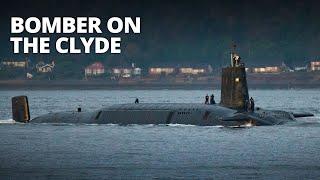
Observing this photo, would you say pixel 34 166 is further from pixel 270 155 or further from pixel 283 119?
pixel 283 119

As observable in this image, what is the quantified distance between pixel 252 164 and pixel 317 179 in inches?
224

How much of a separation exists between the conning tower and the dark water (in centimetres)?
182

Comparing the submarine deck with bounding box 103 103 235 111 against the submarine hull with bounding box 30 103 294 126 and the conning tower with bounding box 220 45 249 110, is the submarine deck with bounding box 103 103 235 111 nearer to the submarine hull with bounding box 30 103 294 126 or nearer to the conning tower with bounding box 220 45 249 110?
the submarine hull with bounding box 30 103 294 126

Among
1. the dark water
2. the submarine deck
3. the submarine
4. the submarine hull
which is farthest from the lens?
the submarine deck

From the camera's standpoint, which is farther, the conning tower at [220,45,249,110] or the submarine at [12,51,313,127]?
the conning tower at [220,45,249,110]

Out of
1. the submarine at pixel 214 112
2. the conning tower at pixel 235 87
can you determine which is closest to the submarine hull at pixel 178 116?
the submarine at pixel 214 112

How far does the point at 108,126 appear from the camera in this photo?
2751 inches

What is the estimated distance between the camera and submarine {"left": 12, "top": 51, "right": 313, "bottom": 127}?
63.1m

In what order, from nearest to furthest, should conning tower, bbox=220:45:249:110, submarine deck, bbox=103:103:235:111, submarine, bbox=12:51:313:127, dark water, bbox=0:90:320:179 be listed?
1. dark water, bbox=0:90:320:179
2. submarine, bbox=12:51:313:127
3. submarine deck, bbox=103:103:235:111
4. conning tower, bbox=220:45:249:110

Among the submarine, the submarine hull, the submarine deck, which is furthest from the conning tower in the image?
the submarine hull

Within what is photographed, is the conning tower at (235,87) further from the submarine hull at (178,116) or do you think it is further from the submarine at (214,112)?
the submarine hull at (178,116)

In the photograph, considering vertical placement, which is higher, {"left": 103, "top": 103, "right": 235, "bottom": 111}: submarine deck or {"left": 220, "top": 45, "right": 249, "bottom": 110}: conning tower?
{"left": 220, "top": 45, "right": 249, "bottom": 110}: conning tower

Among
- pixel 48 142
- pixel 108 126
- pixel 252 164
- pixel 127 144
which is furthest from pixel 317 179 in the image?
pixel 108 126

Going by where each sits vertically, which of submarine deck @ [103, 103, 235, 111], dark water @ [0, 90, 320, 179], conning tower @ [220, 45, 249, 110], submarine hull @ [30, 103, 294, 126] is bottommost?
dark water @ [0, 90, 320, 179]
